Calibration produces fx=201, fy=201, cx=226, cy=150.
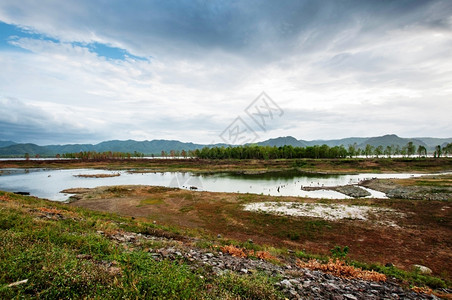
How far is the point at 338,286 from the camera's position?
296 inches

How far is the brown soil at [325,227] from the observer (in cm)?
1512

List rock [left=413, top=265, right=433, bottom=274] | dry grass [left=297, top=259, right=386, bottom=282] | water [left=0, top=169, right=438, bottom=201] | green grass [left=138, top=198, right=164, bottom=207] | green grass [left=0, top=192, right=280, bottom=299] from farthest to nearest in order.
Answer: water [left=0, top=169, right=438, bottom=201]
green grass [left=138, top=198, right=164, bottom=207]
rock [left=413, top=265, right=433, bottom=274]
dry grass [left=297, top=259, right=386, bottom=282]
green grass [left=0, top=192, right=280, bottom=299]

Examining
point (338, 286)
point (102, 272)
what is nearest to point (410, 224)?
point (338, 286)

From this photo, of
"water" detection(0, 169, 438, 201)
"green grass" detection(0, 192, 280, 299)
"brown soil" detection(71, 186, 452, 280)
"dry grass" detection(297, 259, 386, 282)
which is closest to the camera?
"green grass" detection(0, 192, 280, 299)

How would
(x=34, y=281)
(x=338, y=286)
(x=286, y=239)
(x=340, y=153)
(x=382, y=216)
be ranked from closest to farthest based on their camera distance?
(x=34, y=281), (x=338, y=286), (x=286, y=239), (x=382, y=216), (x=340, y=153)

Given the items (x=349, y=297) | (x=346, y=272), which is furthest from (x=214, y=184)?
(x=349, y=297)

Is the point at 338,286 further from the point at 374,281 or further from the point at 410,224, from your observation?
the point at 410,224

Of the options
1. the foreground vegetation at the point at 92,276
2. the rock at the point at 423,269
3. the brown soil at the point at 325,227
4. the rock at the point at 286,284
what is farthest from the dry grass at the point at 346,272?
the brown soil at the point at 325,227

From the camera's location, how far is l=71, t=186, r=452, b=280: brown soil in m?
15.1

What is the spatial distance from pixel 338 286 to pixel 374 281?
251 centimetres

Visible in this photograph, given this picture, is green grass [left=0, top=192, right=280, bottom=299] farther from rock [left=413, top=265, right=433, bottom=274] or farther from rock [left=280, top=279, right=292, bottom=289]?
rock [left=413, top=265, right=433, bottom=274]

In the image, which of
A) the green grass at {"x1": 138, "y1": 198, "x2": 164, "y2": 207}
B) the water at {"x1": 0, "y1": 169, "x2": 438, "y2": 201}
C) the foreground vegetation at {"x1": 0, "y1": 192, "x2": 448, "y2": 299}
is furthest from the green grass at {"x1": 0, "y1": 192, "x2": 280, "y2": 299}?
the water at {"x1": 0, "y1": 169, "x2": 438, "y2": 201}

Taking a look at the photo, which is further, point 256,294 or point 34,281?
point 256,294

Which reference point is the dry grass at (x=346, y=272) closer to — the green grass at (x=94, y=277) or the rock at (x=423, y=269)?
the green grass at (x=94, y=277)
